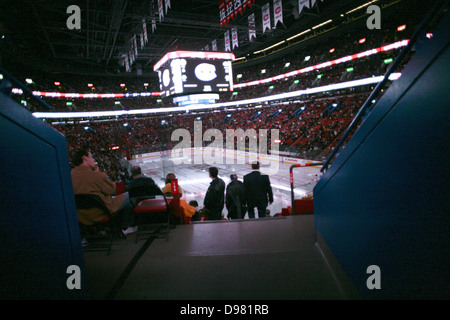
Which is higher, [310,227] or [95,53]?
[95,53]

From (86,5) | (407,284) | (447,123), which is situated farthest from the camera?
(86,5)

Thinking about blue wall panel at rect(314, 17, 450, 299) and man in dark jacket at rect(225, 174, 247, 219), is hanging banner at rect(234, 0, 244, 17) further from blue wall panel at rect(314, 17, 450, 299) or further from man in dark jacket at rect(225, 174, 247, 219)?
blue wall panel at rect(314, 17, 450, 299)

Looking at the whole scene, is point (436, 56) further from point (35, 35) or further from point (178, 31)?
point (35, 35)

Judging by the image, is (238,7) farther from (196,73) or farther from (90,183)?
(90,183)

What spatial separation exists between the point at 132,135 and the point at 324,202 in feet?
126

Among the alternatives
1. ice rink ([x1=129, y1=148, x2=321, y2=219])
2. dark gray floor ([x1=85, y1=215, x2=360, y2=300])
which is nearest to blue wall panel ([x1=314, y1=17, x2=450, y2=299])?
dark gray floor ([x1=85, y1=215, x2=360, y2=300])

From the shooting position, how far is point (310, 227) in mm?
3900

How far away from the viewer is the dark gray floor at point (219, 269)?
84.0 inches

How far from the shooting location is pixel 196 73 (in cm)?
1448

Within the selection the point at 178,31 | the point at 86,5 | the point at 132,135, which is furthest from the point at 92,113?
the point at 86,5

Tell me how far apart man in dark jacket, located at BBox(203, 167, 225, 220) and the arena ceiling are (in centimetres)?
909

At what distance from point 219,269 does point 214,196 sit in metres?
2.48

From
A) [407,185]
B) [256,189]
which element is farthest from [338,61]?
[407,185]

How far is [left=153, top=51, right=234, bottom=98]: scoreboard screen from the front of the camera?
14.3 metres
